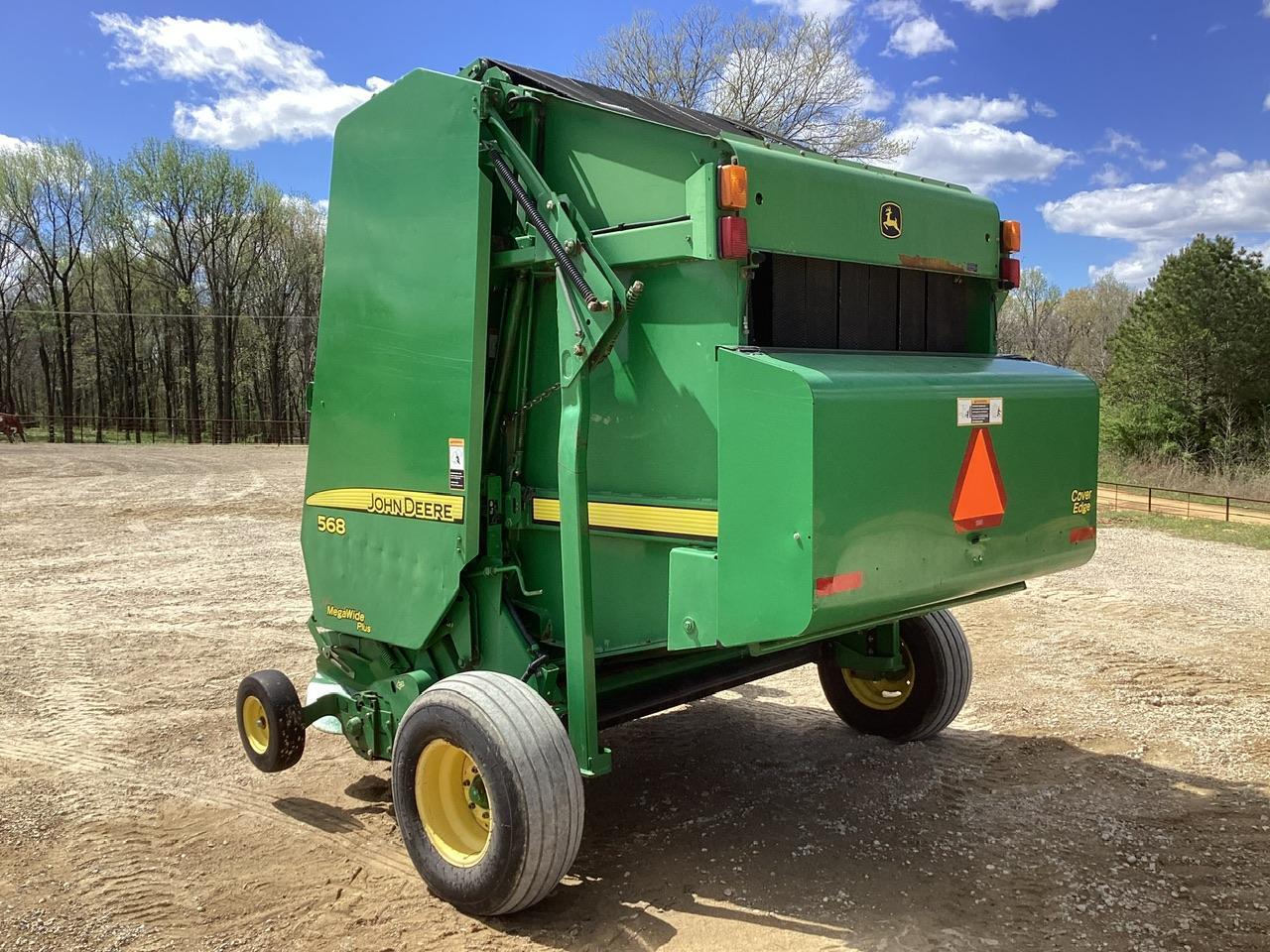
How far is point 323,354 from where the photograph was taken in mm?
4730

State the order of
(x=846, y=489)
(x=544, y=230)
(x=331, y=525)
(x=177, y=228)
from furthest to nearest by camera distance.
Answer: (x=177, y=228), (x=331, y=525), (x=544, y=230), (x=846, y=489)

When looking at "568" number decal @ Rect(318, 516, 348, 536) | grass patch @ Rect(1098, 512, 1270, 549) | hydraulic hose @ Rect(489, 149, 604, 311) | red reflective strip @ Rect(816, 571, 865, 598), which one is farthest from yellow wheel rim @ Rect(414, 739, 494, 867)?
grass patch @ Rect(1098, 512, 1270, 549)

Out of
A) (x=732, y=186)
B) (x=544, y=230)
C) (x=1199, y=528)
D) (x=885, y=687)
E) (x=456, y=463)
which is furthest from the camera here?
(x=1199, y=528)

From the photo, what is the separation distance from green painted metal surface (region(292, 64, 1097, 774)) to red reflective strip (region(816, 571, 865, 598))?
2 centimetres

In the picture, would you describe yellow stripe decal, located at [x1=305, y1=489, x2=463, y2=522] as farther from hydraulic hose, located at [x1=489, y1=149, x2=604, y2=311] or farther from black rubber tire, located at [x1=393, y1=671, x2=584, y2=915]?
hydraulic hose, located at [x1=489, y1=149, x2=604, y2=311]

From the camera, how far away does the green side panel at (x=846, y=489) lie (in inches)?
125

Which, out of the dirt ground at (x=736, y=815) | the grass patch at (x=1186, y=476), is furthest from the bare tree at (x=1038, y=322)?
the dirt ground at (x=736, y=815)

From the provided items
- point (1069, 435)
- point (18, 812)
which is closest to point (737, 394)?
point (1069, 435)

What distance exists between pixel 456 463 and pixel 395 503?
1.64ft

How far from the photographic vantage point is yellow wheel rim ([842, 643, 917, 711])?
220 inches

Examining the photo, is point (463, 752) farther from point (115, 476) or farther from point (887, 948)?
point (115, 476)

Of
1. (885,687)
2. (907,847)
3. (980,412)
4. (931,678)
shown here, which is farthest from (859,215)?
(885,687)

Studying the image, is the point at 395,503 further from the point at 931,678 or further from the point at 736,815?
the point at 931,678

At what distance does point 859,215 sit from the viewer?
3.81m
